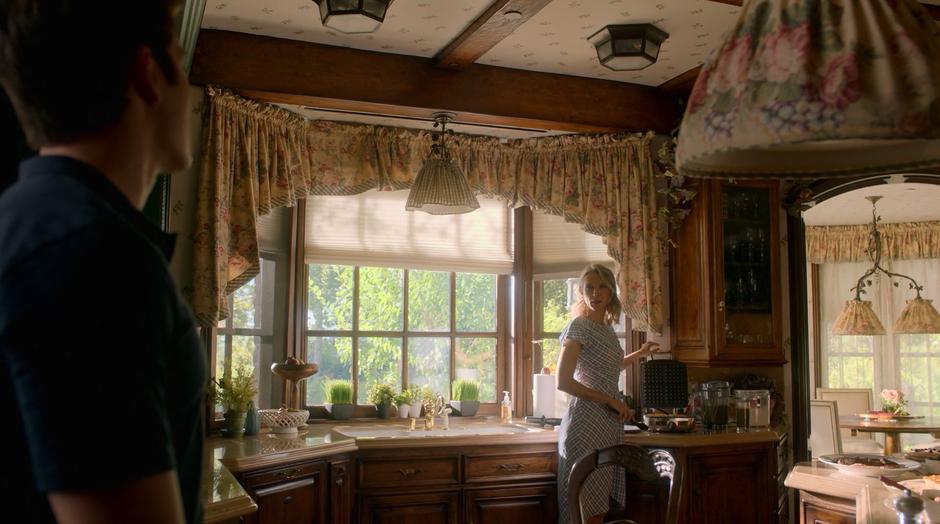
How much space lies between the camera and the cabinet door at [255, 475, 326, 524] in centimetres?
334

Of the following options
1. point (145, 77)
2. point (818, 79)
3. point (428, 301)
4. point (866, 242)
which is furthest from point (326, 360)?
point (866, 242)

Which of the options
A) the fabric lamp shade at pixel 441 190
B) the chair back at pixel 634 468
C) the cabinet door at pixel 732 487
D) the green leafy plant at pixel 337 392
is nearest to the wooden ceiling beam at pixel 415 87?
the fabric lamp shade at pixel 441 190

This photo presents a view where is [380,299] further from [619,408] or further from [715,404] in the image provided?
[715,404]

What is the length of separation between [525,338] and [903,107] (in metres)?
4.00

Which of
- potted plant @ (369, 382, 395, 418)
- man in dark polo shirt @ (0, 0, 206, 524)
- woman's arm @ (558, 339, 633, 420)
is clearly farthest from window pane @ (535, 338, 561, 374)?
man in dark polo shirt @ (0, 0, 206, 524)

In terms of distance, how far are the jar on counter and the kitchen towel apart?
2.56ft

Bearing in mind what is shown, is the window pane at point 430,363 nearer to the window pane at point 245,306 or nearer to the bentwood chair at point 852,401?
the window pane at point 245,306

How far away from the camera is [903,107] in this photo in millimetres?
986

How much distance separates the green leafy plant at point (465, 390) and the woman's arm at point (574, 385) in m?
1.07

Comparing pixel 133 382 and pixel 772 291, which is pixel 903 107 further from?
pixel 772 291

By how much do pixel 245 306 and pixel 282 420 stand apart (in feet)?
2.17

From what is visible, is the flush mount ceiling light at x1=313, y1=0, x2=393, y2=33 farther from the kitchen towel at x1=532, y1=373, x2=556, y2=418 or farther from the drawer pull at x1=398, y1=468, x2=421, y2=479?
the kitchen towel at x1=532, y1=373, x2=556, y2=418

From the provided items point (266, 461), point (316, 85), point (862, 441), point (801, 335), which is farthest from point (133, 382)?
point (862, 441)

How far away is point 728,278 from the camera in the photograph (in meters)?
4.44
